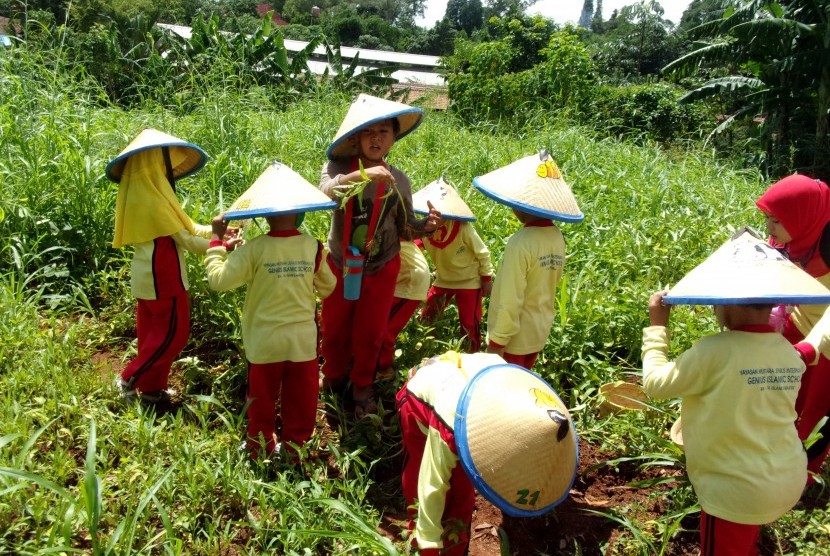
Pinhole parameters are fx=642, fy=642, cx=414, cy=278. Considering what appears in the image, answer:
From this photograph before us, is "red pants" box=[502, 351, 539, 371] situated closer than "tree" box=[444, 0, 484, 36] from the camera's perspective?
Yes

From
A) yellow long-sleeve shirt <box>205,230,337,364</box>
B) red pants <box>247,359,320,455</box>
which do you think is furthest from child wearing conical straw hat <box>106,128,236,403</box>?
red pants <box>247,359,320,455</box>

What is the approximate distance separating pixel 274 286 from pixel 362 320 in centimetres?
69

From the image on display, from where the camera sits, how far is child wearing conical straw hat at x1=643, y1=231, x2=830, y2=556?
2.11 m

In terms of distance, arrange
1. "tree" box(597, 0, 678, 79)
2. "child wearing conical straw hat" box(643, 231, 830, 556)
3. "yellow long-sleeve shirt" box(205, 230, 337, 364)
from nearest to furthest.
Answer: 1. "child wearing conical straw hat" box(643, 231, 830, 556)
2. "yellow long-sleeve shirt" box(205, 230, 337, 364)
3. "tree" box(597, 0, 678, 79)

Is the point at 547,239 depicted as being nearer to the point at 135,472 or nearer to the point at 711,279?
the point at 711,279

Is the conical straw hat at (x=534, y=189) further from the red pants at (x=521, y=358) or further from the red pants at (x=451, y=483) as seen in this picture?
the red pants at (x=451, y=483)

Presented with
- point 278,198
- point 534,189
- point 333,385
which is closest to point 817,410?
point 534,189

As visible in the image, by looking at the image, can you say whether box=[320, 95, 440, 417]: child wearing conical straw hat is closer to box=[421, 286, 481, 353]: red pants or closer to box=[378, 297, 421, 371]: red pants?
box=[378, 297, 421, 371]: red pants

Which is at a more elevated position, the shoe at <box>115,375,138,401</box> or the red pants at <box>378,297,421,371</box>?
the red pants at <box>378,297,421,371</box>

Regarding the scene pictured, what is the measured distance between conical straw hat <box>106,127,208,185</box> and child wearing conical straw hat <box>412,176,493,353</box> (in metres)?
1.29

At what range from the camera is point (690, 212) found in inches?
237

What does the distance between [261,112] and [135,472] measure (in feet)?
16.9

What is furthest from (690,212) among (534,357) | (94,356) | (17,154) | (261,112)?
(17,154)

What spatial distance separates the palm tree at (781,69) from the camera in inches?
522
